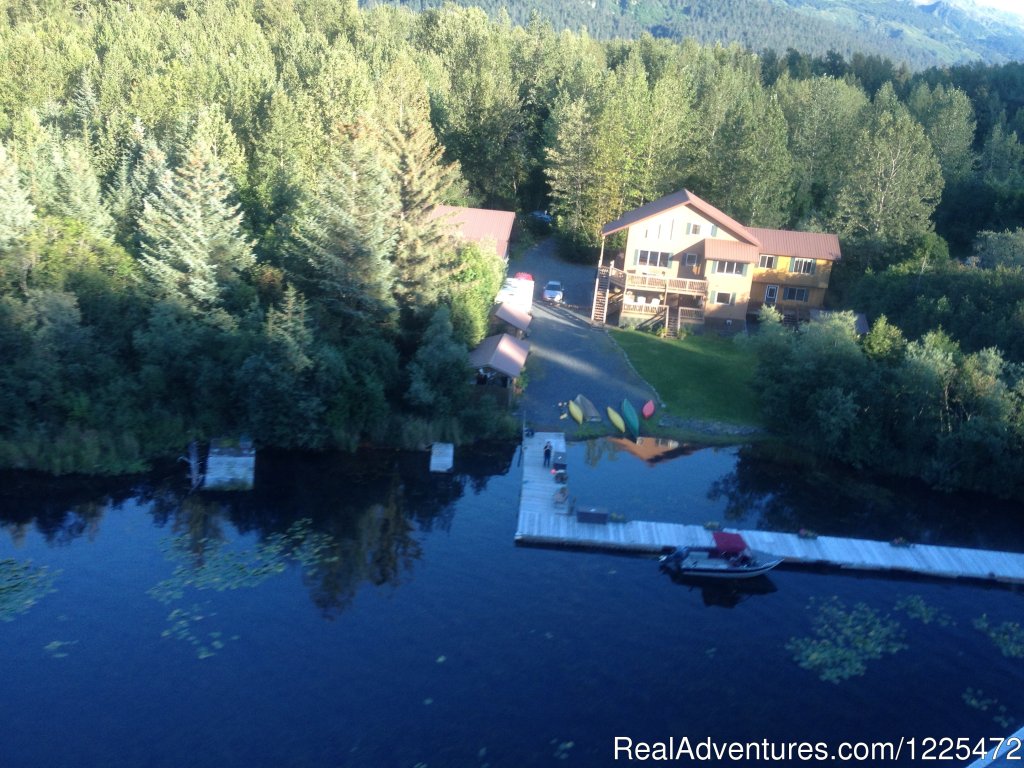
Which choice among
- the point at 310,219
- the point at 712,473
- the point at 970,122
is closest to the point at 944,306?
the point at 712,473

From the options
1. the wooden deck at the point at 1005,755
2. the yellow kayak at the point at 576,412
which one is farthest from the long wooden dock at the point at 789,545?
the wooden deck at the point at 1005,755

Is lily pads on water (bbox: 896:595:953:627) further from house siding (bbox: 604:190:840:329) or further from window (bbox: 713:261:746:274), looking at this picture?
window (bbox: 713:261:746:274)

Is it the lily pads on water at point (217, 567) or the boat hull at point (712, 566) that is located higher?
the boat hull at point (712, 566)

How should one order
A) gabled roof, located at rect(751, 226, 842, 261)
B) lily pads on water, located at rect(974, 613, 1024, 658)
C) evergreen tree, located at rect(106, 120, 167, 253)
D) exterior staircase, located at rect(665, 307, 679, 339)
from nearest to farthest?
1. lily pads on water, located at rect(974, 613, 1024, 658)
2. evergreen tree, located at rect(106, 120, 167, 253)
3. exterior staircase, located at rect(665, 307, 679, 339)
4. gabled roof, located at rect(751, 226, 842, 261)

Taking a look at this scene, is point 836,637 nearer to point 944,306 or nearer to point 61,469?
point 944,306

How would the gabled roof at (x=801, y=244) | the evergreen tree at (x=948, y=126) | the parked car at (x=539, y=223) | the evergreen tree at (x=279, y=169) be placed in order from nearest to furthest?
1. the evergreen tree at (x=279, y=169)
2. the gabled roof at (x=801, y=244)
3. the parked car at (x=539, y=223)
4. the evergreen tree at (x=948, y=126)

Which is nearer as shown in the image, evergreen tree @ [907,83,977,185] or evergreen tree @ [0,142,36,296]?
evergreen tree @ [0,142,36,296]

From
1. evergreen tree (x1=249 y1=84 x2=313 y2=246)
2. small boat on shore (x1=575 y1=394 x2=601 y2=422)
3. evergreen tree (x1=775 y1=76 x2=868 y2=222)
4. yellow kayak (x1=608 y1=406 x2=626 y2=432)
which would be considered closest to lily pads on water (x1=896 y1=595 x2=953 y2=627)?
yellow kayak (x1=608 y1=406 x2=626 y2=432)

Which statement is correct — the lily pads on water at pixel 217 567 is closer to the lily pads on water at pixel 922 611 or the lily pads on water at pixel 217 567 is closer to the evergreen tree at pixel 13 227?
the evergreen tree at pixel 13 227

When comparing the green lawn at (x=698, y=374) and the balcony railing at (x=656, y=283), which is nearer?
the green lawn at (x=698, y=374)
